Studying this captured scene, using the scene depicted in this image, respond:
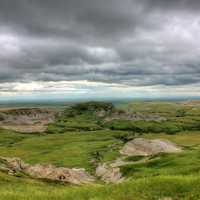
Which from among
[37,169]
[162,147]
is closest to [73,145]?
[162,147]

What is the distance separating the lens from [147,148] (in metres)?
158

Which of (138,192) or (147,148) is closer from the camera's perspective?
(138,192)

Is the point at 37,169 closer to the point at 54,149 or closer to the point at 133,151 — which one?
the point at 133,151

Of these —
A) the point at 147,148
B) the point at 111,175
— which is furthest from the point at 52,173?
the point at 147,148

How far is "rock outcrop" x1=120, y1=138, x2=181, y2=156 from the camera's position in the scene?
506 feet

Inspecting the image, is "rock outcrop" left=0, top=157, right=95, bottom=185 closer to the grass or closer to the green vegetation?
the green vegetation

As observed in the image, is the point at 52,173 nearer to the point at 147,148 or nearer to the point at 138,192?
the point at 138,192

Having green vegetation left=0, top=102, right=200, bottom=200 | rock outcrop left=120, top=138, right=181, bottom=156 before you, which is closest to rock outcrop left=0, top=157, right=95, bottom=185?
green vegetation left=0, top=102, right=200, bottom=200

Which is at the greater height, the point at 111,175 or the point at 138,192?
the point at 138,192

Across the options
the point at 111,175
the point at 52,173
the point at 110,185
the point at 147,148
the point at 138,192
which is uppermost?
the point at 138,192

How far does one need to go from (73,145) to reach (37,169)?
9402cm

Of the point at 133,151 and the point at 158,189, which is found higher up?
the point at 158,189

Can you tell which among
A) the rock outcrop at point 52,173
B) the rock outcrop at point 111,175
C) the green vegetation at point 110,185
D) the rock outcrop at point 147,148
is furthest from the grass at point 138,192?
the rock outcrop at point 147,148

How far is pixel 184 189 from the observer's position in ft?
89.0
